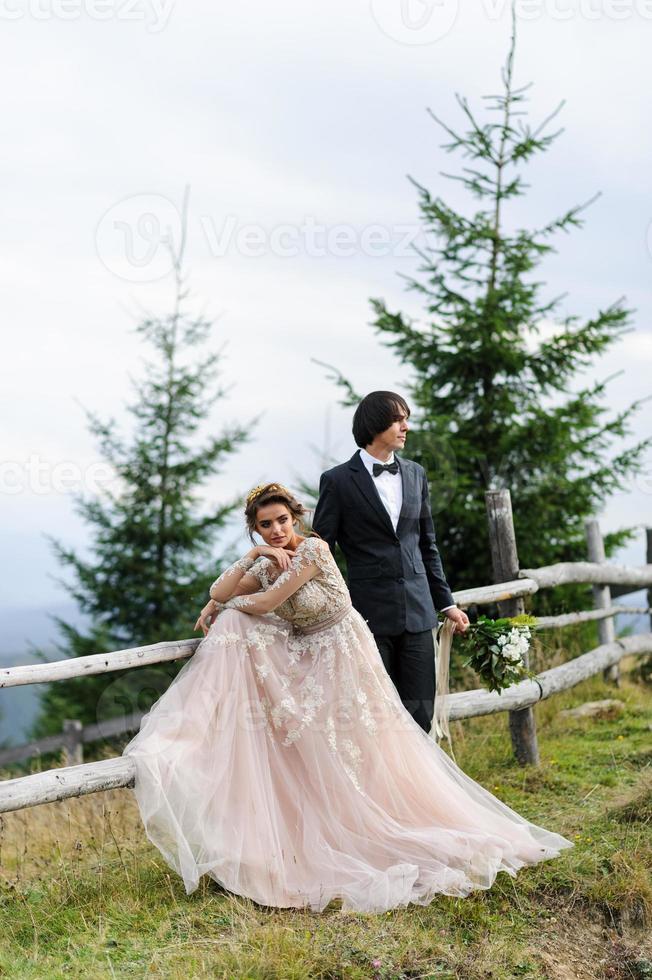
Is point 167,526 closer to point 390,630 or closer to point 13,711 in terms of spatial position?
point 13,711

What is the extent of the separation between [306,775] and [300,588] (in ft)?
2.77

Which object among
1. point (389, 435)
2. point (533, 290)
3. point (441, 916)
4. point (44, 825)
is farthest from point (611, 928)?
point (533, 290)

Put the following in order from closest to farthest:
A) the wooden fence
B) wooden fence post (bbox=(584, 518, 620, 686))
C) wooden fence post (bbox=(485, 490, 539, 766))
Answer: the wooden fence → wooden fence post (bbox=(485, 490, 539, 766)) → wooden fence post (bbox=(584, 518, 620, 686))

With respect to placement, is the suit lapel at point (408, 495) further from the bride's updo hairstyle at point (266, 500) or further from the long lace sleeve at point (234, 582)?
the long lace sleeve at point (234, 582)

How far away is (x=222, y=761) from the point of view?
161 inches

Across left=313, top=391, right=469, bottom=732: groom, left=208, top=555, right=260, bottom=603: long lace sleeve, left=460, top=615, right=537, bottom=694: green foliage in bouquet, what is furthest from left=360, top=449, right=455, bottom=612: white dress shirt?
left=460, top=615, right=537, bottom=694: green foliage in bouquet

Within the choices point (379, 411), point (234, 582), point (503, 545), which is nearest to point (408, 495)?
point (379, 411)

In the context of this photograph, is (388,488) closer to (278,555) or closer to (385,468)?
(385,468)

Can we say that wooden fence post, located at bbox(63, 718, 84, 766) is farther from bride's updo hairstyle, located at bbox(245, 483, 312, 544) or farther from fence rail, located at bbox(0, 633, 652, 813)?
bride's updo hairstyle, located at bbox(245, 483, 312, 544)

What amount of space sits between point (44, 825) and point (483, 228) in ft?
22.3

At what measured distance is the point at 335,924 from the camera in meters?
3.74

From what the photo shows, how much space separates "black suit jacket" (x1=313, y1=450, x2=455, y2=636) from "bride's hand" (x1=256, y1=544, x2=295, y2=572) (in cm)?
48

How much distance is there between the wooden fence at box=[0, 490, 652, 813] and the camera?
4.11m

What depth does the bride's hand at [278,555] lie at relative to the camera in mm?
4316
